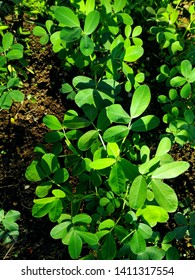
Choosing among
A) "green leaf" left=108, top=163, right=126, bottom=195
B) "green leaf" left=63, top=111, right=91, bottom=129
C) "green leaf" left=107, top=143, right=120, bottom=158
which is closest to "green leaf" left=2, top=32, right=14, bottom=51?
"green leaf" left=63, top=111, right=91, bottom=129

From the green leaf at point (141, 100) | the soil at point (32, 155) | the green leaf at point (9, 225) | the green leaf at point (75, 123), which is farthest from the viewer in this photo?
the soil at point (32, 155)

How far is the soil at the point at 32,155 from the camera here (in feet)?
7.18

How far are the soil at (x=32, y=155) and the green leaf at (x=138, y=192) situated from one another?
0.92 meters

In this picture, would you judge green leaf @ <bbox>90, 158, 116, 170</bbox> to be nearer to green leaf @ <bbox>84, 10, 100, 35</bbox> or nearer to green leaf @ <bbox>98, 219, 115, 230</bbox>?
green leaf @ <bbox>98, 219, 115, 230</bbox>

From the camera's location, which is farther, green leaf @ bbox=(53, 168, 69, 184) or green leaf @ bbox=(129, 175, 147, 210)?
green leaf @ bbox=(53, 168, 69, 184)

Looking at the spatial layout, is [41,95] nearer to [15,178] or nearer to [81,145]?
[15,178]

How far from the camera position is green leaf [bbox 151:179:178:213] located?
52.2 inches

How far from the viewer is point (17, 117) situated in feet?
8.04

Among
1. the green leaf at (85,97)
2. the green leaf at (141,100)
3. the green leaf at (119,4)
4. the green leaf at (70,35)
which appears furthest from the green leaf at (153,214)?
the green leaf at (119,4)

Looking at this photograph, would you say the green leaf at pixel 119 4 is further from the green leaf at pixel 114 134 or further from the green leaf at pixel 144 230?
the green leaf at pixel 144 230

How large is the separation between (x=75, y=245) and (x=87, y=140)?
43 centimetres

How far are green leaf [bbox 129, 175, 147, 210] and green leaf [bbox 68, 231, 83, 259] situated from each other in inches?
11.6

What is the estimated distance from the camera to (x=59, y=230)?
155 cm
